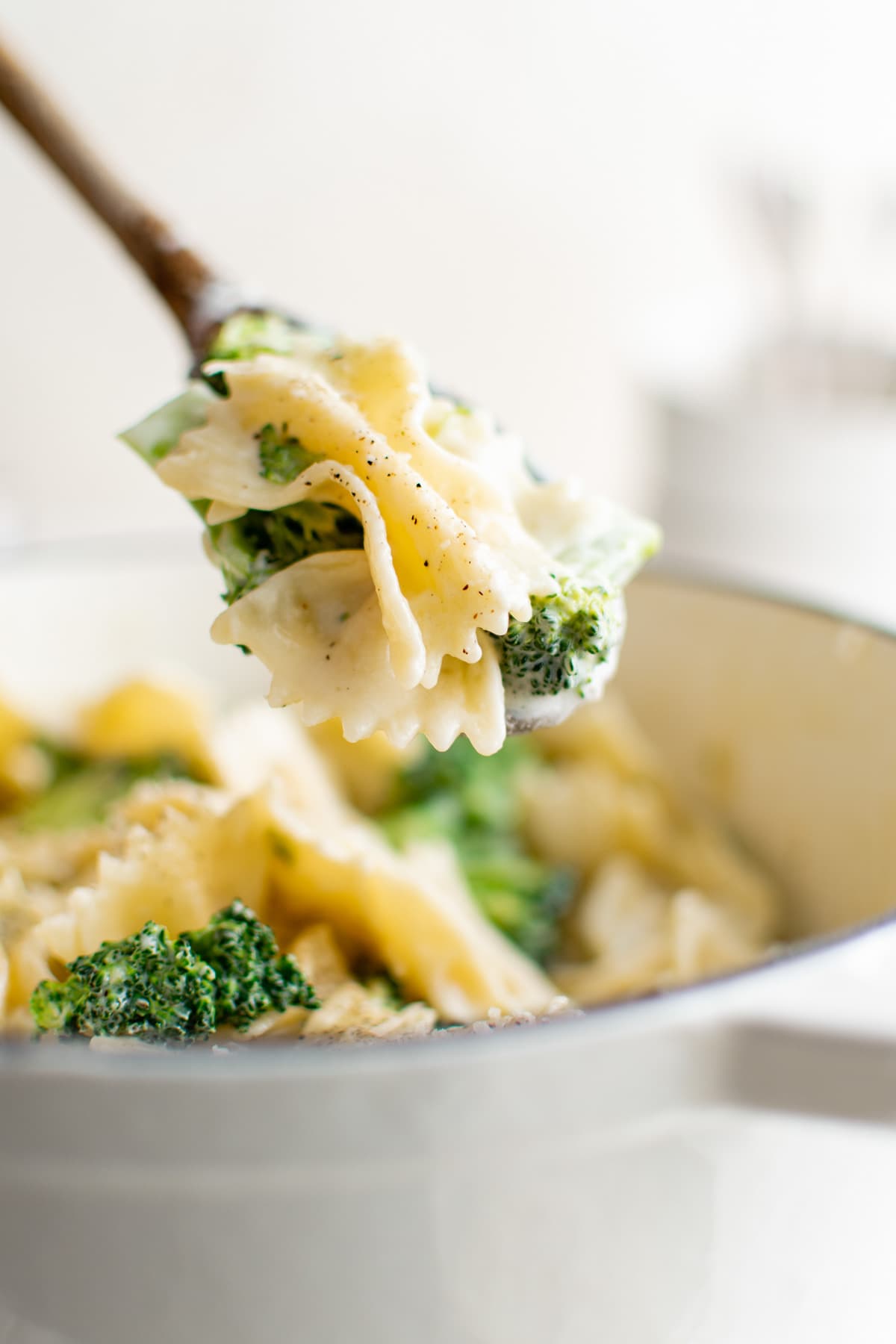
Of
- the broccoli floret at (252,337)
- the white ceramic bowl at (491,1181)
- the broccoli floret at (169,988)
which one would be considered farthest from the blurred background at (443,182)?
the white ceramic bowl at (491,1181)

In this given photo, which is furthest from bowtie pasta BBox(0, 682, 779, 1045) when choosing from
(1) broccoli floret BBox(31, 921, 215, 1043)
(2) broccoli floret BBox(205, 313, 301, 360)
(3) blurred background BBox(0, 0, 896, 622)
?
(3) blurred background BBox(0, 0, 896, 622)

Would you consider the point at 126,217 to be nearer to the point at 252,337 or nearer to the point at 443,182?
the point at 252,337

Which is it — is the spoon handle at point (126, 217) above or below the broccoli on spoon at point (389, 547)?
above

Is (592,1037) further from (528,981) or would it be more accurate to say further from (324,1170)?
(528,981)

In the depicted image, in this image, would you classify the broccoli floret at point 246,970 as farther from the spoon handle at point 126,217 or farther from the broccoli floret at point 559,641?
the spoon handle at point 126,217

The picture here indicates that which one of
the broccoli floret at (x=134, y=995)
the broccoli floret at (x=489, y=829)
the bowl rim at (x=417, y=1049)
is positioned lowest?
the broccoli floret at (x=489, y=829)

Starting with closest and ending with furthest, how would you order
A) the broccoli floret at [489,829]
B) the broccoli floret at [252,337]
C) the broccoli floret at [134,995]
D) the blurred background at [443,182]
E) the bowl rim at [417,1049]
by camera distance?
1. the bowl rim at [417,1049]
2. the broccoli floret at [134,995]
3. the broccoli floret at [252,337]
4. the broccoli floret at [489,829]
5. the blurred background at [443,182]

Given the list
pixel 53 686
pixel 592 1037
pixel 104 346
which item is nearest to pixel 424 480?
pixel 592 1037

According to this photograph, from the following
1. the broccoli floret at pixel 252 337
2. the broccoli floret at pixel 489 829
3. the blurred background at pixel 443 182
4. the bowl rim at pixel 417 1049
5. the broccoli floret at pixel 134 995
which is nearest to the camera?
the bowl rim at pixel 417 1049
